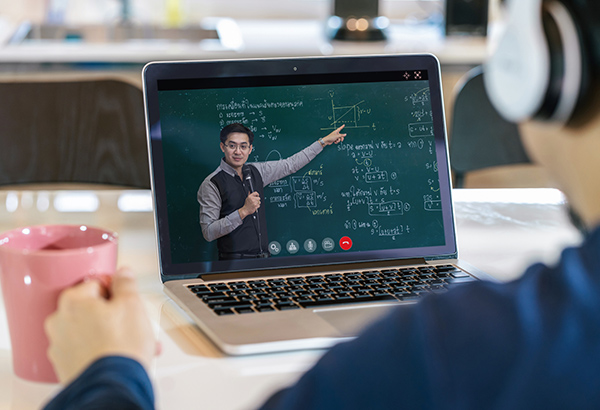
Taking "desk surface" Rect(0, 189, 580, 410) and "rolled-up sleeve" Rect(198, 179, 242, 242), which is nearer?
"desk surface" Rect(0, 189, 580, 410)

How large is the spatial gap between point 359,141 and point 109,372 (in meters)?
0.52

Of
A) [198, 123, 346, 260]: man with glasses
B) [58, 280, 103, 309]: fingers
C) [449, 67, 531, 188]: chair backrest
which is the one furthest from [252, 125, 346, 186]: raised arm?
[449, 67, 531, 188]: chair backrest

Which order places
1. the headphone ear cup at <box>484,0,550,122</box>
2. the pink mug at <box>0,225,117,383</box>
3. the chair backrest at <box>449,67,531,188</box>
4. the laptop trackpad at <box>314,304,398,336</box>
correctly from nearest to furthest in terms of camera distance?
the headphone ear cup at <box>484,0,550,122</box> < the pink mug at <box>0,225,117,383</box> < the laptop trackpad at <box>314,304,398,336</box> < the chair backrest at <box>449,67,531,188</box>

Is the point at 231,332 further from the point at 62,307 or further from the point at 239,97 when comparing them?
the point at 239,97

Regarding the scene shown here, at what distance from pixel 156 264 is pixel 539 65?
589 millimetres

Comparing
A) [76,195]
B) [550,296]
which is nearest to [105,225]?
[76,195]

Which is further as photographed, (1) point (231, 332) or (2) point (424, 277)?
(2) point (424, 277)

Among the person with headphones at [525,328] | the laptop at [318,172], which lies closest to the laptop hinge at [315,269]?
the laptop at [318,172]

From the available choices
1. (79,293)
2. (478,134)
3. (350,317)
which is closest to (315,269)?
(350,317)

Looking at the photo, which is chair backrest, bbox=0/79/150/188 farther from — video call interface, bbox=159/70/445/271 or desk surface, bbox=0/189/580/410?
video call interface, bbox=159/70/445/271

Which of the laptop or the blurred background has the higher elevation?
the blurred background

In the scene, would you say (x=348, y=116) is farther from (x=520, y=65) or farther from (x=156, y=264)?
(x=520, y=65)

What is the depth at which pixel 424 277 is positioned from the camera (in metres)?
0.83

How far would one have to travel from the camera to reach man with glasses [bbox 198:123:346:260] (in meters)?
0.87
